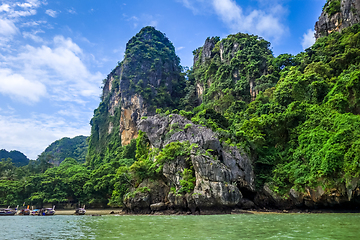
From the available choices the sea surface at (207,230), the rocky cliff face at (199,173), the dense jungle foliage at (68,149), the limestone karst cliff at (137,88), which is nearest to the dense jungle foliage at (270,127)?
the rocky cliff face at (199,173)

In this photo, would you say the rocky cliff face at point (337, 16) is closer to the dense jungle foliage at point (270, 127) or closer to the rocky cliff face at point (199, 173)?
the dense jungle foliage at point (270, 127)

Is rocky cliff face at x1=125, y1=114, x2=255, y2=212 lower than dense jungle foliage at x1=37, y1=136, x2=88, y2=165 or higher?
lower

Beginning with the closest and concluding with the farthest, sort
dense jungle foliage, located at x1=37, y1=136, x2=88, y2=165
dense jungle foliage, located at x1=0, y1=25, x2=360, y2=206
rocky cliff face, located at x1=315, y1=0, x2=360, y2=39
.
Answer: dense jungle foliage, located at x1=0, y1=25, x2=360, y2=206, rocky cliff face, located at x1=315, y1=0, x2=360, y2=39, dense jungle foliage, located at x1=37, y1=136, x2=88, y2=165

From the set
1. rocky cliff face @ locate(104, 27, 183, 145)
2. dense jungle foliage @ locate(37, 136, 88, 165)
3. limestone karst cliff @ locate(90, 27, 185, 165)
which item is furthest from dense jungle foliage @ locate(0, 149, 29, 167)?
rocky cliff face @ locate(104, 27, 183, 145)

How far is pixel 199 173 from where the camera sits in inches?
920

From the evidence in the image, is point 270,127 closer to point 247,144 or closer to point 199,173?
point 247,144

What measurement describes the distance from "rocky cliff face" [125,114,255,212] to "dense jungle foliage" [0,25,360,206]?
3.02 ft

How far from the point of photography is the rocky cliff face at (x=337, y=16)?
35844mm

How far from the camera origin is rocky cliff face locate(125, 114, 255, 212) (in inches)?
890

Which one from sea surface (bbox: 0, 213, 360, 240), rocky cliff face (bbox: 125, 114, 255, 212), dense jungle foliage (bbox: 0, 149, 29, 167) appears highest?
dense jungle foliage (bbox: 0, 149, 29, 167)

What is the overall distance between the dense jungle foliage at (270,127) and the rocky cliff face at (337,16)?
12.8 ft

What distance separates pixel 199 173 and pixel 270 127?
10831 millimetres

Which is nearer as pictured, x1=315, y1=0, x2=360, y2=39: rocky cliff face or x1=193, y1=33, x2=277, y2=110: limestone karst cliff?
x1=315, y1=0, x2=360, y2=39: rocky cliff face

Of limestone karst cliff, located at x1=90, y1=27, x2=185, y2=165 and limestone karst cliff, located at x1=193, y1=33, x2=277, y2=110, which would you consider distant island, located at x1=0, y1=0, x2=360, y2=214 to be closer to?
limestone karst cliff, located at x1=193, y1=33, x2=277, y2=110
